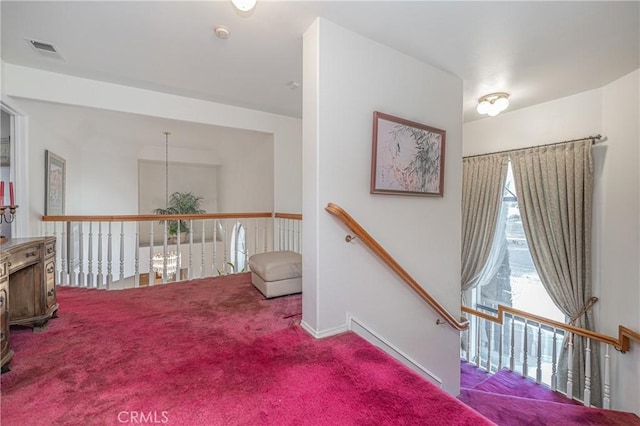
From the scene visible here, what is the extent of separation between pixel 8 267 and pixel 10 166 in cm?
191

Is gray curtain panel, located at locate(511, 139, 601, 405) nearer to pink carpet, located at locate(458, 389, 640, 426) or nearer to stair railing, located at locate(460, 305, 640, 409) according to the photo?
stair railing, located at locate(460, 305, 640, 409)

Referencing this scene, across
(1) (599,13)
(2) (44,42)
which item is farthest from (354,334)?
(2) (44,42)

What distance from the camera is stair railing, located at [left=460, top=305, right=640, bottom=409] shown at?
8.36 ft

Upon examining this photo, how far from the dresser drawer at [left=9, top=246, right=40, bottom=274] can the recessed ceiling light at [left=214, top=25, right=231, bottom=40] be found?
1978mm

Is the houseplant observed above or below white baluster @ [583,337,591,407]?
above

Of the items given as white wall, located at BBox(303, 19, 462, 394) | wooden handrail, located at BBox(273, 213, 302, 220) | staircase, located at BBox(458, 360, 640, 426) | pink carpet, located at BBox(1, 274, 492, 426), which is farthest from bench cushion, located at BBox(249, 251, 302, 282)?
staircase, located at BBox(458, 360, 640, 426)

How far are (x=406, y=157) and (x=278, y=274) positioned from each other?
1.64 m

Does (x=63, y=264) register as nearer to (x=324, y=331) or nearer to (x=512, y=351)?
(x=324, y=331)

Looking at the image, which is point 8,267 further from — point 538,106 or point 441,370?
point 538,106

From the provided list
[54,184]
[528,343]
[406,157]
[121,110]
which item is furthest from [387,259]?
[54,184]

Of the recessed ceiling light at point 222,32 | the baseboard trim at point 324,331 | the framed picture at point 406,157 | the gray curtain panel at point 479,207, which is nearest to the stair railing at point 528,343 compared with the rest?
the gray curtain panel at point 479,207

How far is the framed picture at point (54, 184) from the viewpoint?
10.6ft

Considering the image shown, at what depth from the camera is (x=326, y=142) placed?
1.83m

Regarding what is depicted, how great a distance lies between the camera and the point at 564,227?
2.95 meters
